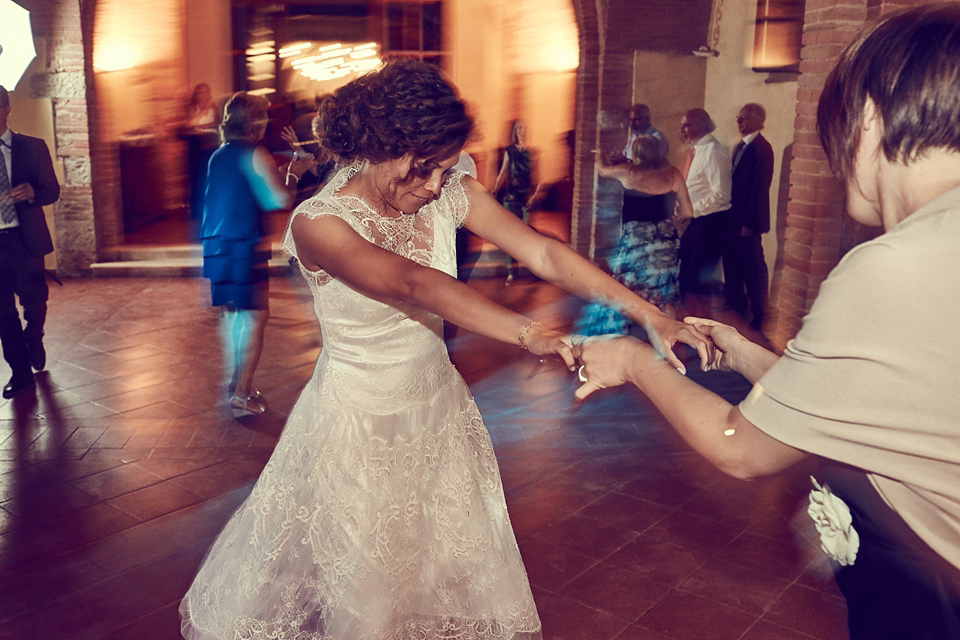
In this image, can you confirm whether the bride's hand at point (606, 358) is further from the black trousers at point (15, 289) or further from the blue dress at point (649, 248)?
the blue dress at point (649, 248)

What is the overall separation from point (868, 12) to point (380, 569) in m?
4.35

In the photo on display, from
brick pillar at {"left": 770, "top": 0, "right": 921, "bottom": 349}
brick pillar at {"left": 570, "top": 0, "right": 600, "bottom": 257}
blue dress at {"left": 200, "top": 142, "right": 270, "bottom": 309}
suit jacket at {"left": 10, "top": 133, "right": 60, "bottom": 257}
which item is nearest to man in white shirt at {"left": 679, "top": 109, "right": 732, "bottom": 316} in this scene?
brick pillar at {"left": 770, "top": 0, "right": 921, "bottom": 349}

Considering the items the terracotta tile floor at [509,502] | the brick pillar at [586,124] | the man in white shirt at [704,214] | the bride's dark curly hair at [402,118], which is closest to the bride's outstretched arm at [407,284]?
the bride's dark curly hair at [402,118]

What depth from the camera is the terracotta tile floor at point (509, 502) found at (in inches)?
115

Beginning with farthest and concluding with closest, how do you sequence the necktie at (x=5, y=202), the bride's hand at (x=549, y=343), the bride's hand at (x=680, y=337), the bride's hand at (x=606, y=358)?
the necktie at (x=5, y=202)
the bride's hand at (x=680, y=337)
the bride's hand at (x=549, y=343)
the bride's hand at (x=606, y=358)

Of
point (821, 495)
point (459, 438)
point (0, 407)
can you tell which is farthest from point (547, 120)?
point (821, 495)

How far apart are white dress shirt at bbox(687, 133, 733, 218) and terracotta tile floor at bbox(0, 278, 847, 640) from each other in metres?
1.90

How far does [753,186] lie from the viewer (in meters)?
7.03

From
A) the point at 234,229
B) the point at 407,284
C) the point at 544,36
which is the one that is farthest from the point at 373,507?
the point at 544,36

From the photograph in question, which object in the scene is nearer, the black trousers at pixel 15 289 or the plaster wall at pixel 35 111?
the black trousers at pixel 15 289

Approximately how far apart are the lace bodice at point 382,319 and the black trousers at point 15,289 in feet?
12.5

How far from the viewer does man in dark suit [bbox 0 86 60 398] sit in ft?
17.5

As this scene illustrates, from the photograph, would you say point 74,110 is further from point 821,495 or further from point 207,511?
point 821,495

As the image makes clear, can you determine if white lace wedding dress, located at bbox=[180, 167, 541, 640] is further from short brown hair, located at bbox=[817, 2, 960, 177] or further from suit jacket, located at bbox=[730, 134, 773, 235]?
suit jacket, located at bbox=[730, 134, 773, 235]
